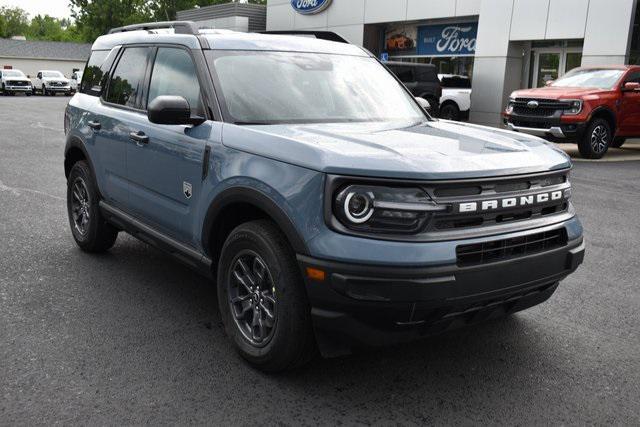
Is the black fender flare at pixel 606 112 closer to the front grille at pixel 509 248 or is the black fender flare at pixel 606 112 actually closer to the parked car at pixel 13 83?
the front grille at pixel 509 248

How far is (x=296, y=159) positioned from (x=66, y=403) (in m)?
1.62

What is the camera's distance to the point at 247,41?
4281mm

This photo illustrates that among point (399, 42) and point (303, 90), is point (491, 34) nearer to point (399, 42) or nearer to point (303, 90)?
point (399, 42)

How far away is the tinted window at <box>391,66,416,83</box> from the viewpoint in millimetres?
20750

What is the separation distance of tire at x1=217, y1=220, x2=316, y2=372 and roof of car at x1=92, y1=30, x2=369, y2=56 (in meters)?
1.37

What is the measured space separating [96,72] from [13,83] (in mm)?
44099

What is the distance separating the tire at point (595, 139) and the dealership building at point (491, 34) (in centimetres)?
669

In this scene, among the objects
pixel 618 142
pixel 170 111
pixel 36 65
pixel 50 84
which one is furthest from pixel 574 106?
pixel 36 65

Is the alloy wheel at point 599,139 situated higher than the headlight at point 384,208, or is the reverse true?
the headlight at point 384,208

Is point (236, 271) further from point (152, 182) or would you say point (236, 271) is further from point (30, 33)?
point (30, 33)

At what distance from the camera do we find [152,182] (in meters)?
4.34

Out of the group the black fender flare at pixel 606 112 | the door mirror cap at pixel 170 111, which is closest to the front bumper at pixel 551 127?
the black fender flare at pixel 606 112

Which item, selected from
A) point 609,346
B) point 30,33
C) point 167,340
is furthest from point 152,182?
point 30,33

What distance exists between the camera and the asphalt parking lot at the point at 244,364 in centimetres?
314
